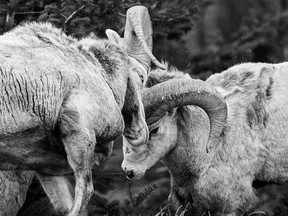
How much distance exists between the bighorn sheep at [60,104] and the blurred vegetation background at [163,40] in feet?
4.45

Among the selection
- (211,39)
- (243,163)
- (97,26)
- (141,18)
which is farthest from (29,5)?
(211,39)

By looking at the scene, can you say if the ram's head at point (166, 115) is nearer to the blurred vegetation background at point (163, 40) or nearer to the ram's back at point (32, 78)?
the blurred vegetation background at point (163, 40)

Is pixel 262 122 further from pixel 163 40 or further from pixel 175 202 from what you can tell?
pixel 163 40

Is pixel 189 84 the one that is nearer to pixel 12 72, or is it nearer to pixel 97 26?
pixel 97 26

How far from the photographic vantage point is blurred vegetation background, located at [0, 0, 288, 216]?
381 inches

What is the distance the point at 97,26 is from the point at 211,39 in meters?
4.50

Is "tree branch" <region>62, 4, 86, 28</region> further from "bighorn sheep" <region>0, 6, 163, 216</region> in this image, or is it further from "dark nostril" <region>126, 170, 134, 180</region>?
"bighorn sheep" <region>0, 6, 163, 216</region>

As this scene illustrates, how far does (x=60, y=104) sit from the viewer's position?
6.60 meters

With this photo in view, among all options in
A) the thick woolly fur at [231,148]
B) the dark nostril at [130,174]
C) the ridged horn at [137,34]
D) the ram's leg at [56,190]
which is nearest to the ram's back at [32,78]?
the ram's leg at [56,190]

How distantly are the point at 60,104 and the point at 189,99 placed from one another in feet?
8.34

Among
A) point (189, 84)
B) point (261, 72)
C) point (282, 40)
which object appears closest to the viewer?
point (189, 84)

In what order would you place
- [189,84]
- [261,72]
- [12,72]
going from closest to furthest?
[12,72]
[189,84]
[261,72]

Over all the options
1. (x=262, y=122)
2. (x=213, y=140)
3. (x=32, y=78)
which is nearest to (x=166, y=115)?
(x=213, y=140)

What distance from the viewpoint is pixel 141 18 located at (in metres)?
9.07
